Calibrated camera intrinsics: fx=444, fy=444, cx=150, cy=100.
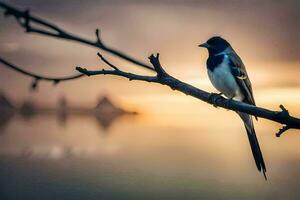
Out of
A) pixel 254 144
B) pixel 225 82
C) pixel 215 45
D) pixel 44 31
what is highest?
pixel 215 45

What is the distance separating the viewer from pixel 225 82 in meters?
1.16

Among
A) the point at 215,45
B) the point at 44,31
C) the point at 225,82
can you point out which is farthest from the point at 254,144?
the point at 44,31

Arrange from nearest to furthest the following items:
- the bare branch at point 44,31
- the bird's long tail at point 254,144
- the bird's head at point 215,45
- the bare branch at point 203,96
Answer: the bare branch at point 44,31 → the bare branch at point 203,96 → the bird's long tail at point 254,144 → the bird's head at point 215,45

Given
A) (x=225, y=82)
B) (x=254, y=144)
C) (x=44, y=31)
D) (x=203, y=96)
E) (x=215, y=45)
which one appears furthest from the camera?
(x=215, y=45)

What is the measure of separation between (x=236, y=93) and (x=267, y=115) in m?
0.70

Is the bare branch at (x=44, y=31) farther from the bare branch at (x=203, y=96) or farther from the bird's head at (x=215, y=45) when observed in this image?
the bird's head at (x=215, y=45)

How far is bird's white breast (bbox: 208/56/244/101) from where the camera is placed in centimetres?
114

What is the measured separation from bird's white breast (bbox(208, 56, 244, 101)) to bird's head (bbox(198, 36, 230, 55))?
107 millimetres

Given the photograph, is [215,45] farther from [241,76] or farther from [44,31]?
[44,31]

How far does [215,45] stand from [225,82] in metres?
0.21

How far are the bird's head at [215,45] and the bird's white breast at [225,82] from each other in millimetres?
107

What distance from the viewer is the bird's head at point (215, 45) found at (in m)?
1.31

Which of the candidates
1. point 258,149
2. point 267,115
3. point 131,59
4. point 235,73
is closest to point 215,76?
point 235,73

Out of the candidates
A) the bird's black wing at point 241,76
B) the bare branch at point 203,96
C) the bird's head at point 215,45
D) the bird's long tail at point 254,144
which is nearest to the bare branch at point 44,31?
the bare branch at point 203,96
